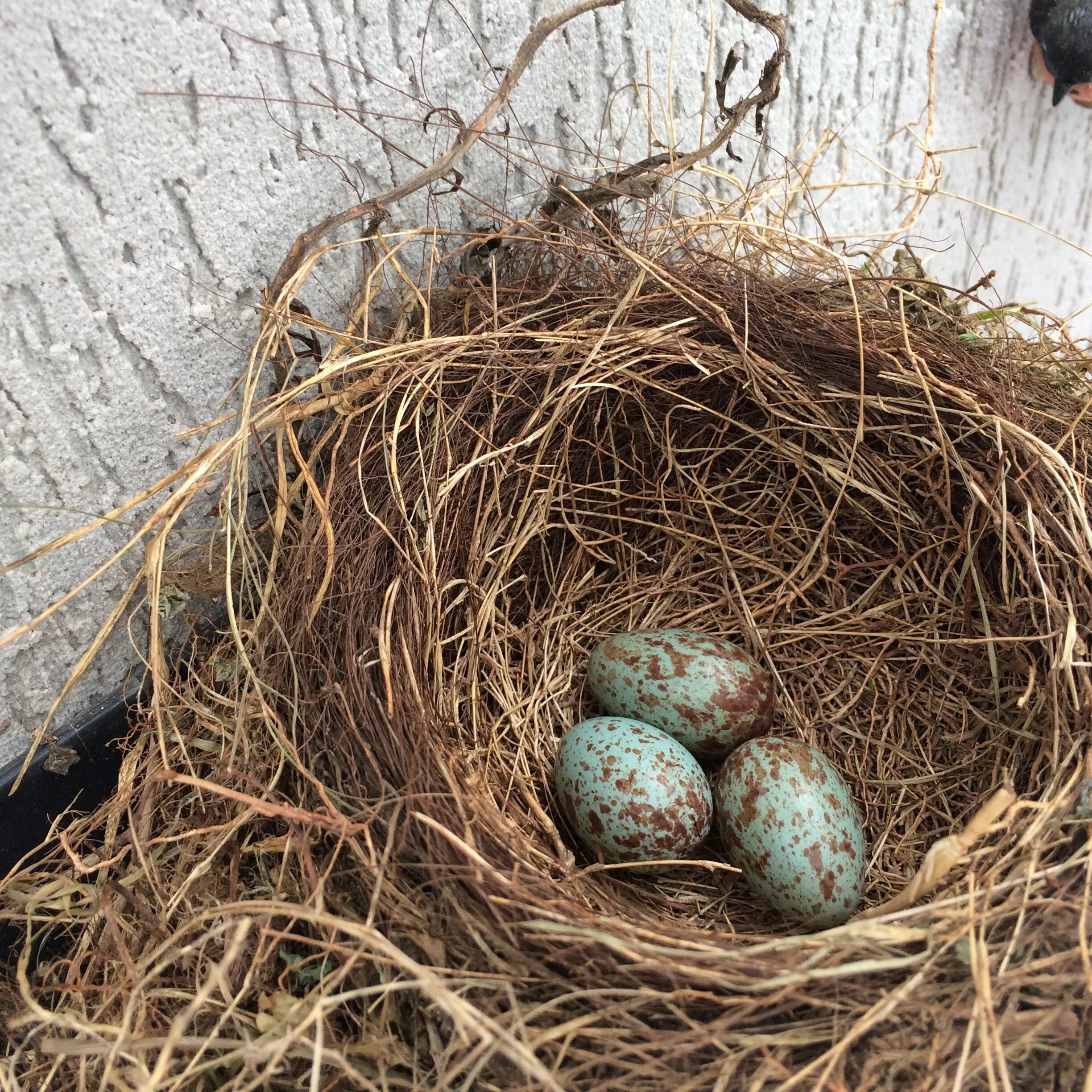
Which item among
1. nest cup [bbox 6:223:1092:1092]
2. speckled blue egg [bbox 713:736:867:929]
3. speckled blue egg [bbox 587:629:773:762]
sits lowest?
speckled blue egg [bbox 713:736:867:929]

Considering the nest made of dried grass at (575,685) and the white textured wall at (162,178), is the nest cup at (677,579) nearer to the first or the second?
the nest made of dried grass at (575,685)

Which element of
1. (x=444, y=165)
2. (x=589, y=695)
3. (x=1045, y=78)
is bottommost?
(x=589, y=695)

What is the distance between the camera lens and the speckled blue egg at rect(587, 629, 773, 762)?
932 mm

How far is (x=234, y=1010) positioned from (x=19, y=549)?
19.9 inches

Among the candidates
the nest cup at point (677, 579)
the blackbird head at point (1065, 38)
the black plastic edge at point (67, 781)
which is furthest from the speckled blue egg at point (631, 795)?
the blackbird head at point (1065, 38)

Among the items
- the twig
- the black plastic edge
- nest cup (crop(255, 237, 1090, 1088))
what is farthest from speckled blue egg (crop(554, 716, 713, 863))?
the twig

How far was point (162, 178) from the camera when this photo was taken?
81 centimetres

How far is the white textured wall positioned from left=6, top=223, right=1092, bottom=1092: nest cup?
0.37ft

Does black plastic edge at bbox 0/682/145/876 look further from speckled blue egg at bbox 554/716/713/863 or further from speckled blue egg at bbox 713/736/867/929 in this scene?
speckled blue egg at bbox 713/736/867/929

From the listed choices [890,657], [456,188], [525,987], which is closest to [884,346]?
→ [890,657]

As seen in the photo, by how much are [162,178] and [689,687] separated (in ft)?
2.51

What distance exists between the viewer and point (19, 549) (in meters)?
0.83

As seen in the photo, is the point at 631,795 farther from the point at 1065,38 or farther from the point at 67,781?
the point at 1065,38

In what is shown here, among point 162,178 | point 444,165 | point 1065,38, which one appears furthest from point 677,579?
point 1065,38
